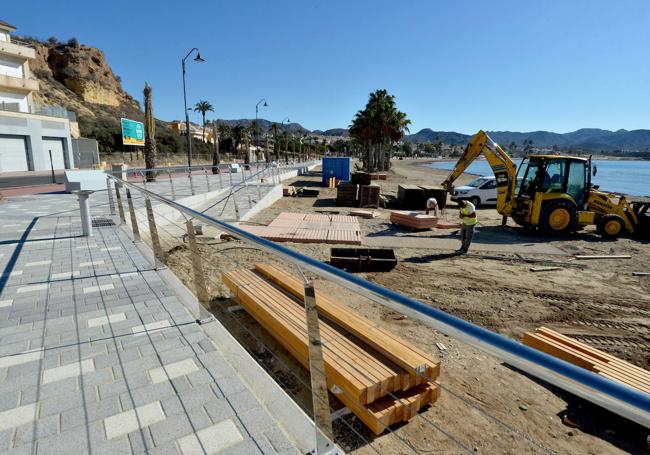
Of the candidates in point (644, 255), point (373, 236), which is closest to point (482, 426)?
point (373, 236)

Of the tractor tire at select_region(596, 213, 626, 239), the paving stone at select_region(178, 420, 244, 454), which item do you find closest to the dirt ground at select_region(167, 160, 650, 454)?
the tractor tire at select_region(596, 213, 626, 239)

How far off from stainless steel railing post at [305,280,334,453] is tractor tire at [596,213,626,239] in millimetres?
15264

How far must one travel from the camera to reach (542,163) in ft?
43.7

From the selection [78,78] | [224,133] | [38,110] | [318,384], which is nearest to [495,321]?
[318,384]

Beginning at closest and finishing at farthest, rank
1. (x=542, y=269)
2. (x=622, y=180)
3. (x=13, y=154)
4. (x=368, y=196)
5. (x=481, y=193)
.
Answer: (x=542, y=269) < (x=368, y=196) < (x=481, y=193) < (x=13, y=154) < (x=622, y=180)

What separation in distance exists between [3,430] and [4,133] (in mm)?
38883

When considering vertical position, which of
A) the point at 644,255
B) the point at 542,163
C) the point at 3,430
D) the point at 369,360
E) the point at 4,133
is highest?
the point at 4,133

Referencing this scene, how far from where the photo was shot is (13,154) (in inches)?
1259

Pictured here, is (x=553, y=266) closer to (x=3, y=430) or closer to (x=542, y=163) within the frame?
(x=542, y=163)

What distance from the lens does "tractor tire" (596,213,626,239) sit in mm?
13242

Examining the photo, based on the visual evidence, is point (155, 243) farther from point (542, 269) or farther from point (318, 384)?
point (542, 269)

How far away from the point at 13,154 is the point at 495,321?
1594 inches

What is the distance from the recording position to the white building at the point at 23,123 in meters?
31.4

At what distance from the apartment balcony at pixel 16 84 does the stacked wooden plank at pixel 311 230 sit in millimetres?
34818
